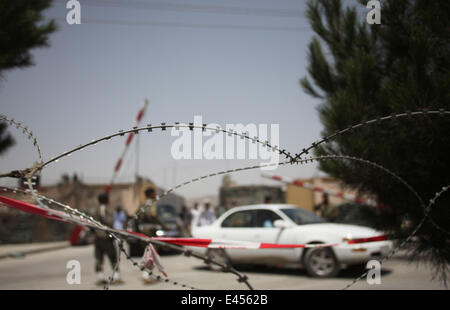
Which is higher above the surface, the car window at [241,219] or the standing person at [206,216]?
the car window at [241,219]

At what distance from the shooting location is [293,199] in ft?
84.0

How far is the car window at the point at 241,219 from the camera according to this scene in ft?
31.1

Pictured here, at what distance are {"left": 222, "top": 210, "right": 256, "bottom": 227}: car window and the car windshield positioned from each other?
2.48 feet

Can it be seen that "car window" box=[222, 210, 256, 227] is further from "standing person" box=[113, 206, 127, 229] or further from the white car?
"standing person" box=[113, 206, 127, 229]

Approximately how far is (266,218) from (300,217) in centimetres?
77

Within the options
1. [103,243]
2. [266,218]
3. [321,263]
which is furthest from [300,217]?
[103,243]

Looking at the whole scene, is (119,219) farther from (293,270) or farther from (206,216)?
(293,270)

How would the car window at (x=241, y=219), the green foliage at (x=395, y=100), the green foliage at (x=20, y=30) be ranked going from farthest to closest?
the car window at (x=241, y=219)
the green foliage at (x=20, y=30)
the green foliage at (x=395, y=100)

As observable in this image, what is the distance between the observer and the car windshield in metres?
8.98

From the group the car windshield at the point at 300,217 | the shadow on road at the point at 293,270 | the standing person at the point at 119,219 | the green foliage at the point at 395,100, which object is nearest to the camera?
the green foliage at the point at 395,100

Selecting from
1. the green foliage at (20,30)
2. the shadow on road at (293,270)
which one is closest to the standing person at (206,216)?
the shadow on road at (293,270)

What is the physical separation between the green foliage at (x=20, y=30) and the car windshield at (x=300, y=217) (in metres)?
6.05

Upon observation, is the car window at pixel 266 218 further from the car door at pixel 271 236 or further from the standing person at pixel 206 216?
the standing person at pixel 206 216
